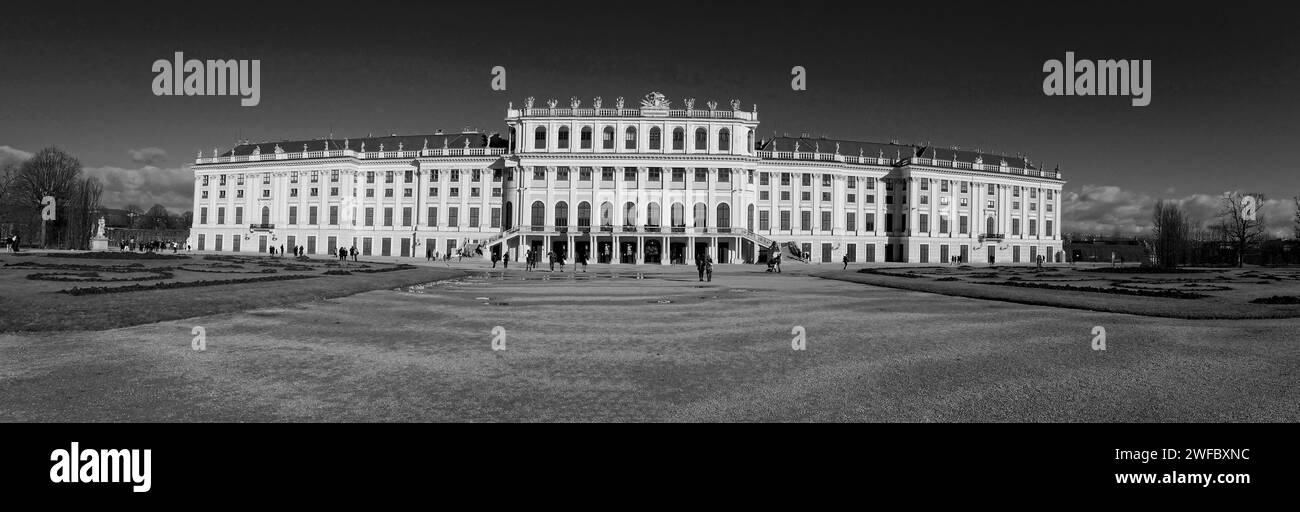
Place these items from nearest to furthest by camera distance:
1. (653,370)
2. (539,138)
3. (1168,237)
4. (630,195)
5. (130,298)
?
1. (653,370)
2. (130,298)
3. (1168,237)
4. (630,195)
5. (539,138)

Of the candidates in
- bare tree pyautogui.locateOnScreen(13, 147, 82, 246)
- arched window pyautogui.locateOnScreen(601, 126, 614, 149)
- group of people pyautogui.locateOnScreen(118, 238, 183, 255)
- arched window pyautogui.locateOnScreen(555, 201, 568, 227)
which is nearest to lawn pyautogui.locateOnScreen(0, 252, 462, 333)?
arched window pyautogui.locateOnScreen(555, 201, 568, 227)

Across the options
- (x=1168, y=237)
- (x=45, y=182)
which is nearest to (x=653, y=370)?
(x=1168, y=237)

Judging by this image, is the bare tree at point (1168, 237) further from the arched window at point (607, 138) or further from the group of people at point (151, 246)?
the group of people at point (151, 246)

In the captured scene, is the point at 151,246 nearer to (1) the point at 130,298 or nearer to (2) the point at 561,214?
(2) the point at 561,214

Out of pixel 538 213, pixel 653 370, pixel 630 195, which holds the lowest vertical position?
pixel 653 370

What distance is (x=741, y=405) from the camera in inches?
273

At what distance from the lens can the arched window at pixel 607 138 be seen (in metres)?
77.8

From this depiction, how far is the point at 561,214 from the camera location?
7731 centimetres

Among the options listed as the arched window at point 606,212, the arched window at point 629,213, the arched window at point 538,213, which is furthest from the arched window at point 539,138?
the arched window at point 629,213

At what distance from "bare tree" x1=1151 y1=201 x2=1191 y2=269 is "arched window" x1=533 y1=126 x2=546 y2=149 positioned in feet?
205

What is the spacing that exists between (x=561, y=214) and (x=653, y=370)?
2740 inches
